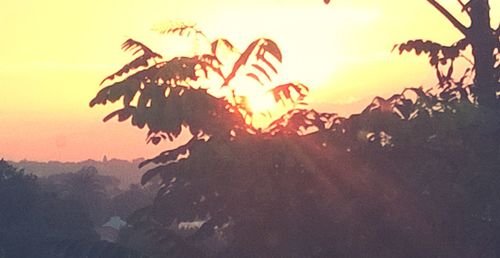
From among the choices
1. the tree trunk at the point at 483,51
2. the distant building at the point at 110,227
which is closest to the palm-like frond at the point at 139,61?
the tree trunk at the point at 483,51

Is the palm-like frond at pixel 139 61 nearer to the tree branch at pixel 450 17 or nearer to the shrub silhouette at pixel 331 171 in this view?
the shrub silhouette at pixel 331 171

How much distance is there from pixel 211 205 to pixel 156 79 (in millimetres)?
1244

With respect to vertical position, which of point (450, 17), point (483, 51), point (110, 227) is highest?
point (110, 227)

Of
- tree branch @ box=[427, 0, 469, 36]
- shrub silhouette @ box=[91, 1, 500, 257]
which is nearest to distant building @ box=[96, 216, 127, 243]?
tree branch @ box=[427, 0, 469, 36]

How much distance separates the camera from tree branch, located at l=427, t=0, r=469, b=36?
11352 millimetres

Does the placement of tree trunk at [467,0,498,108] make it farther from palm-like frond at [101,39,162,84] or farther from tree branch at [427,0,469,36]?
palm-like frond at [101,39,162,84]

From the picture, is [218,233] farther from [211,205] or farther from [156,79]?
[156,79]

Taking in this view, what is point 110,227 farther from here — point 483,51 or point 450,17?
point 483,51

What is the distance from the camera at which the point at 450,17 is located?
11.5 m

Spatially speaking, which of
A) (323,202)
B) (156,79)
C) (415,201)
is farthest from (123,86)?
(415,201)

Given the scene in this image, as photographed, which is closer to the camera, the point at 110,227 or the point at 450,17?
the point at 450,17

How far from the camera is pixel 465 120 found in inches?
336

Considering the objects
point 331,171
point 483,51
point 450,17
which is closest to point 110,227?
point 450,17

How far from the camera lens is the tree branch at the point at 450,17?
11352 millimetres
